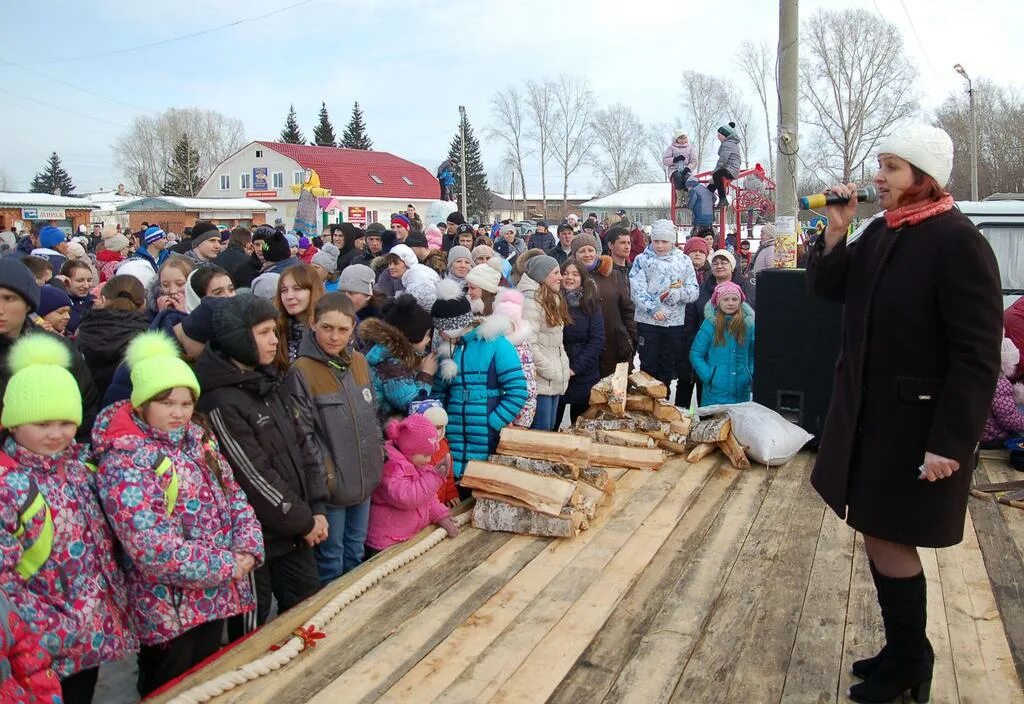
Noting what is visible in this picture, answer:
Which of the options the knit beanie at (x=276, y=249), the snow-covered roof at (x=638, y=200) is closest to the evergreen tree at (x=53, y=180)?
the snow-covered roof at (x=638, y=200)

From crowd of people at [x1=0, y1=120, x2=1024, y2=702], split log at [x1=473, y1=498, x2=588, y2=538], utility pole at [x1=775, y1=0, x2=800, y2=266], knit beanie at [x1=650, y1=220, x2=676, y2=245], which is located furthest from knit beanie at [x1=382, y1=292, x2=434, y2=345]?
utility pole at [x1=775, y1=0, x2=800, y2=266]

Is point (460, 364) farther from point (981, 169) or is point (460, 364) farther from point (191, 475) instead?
point (981, 169)

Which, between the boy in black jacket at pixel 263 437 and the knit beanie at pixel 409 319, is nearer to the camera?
the boy in black jacket at pixel 263 437

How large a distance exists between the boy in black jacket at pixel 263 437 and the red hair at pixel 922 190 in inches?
91.8

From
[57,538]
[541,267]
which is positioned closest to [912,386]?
[57,538]

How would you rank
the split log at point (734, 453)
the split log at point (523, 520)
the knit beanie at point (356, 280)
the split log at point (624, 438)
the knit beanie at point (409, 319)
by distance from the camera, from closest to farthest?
the split log at point (523, 520) < the knit beanie at point (409, 319) < the split log at point (734, 453) < the split log at point (624, 438) < the knit beanie at point (356, 280)

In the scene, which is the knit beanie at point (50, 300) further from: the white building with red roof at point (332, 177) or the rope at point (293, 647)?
the white building with red roof at point (332, 177)

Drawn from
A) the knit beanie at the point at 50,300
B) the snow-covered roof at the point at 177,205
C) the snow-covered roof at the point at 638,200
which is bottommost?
the knit beanie at the point at 50,300

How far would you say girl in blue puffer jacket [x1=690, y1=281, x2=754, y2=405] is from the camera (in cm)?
651

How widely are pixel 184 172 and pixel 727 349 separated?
73.8 metres

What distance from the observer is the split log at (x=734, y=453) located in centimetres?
542

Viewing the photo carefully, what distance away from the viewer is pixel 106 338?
4578 millimetres

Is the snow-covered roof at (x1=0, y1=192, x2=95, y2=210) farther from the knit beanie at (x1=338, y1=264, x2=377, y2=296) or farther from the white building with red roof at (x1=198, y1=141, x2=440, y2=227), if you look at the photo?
the knit beanie at (x1=338, y1=264, x2=377, y2=296)

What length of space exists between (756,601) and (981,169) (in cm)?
5419
